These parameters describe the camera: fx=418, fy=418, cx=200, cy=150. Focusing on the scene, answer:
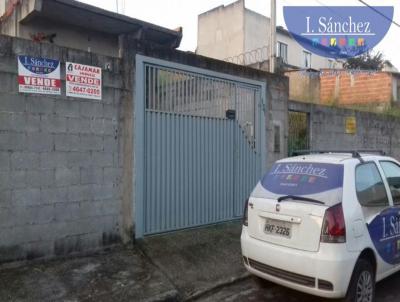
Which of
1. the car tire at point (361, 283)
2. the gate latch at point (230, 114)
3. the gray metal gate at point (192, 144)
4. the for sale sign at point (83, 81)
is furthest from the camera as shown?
the gate latch at point (230, 114)

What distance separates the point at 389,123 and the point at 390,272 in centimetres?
911

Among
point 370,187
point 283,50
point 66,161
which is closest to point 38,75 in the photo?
point 66,161

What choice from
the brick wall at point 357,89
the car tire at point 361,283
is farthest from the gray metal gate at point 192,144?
the brick wall at point 357,89

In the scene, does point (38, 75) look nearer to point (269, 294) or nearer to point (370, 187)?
point (269, 294)

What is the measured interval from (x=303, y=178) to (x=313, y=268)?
38.2 inches

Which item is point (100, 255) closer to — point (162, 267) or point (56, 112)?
point (162, 267)

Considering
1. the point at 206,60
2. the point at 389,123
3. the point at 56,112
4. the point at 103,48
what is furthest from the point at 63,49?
the point at 389,123

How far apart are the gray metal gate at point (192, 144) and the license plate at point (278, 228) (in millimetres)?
2331

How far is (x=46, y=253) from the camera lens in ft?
17.1

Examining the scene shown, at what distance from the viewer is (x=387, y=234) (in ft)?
14.7

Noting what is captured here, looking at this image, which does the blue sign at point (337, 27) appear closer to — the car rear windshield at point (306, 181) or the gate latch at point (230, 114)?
the gate latch at point (230, 114)

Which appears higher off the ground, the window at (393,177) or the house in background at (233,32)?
the house in background at (233,32)

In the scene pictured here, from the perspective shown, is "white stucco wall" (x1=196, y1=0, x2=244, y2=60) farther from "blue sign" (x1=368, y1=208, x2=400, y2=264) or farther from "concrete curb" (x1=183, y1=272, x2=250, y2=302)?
"blue sign" (x1=368, y1=208, x2=400, y2=264)

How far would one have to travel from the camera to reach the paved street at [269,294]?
468cm
